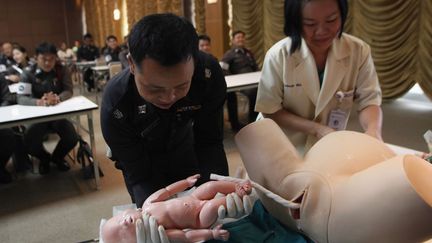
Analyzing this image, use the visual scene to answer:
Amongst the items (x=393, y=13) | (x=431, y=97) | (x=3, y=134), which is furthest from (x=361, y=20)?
(x=3, y=134)

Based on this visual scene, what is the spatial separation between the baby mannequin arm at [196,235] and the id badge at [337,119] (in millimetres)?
668

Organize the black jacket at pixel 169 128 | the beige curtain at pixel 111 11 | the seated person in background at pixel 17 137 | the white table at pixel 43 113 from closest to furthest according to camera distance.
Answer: the black jacket at pixel 169 128 < the white table at pixel 43 113 < the seated person in background at pixel 17 137 < the beige curtain at pixel 111 11

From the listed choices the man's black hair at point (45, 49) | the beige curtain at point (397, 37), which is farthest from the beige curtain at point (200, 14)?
the man's black hair at point (45, 49)

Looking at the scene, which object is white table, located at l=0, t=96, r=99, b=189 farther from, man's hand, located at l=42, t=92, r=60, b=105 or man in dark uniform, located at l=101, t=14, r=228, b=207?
man in dark uniform, located at l=101, t=14, r=228, b=207

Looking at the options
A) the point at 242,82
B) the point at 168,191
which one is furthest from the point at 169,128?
the point at 242,82

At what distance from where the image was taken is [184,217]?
875 mm

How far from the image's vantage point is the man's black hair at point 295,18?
111 centimetres

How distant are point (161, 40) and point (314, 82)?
668 mm

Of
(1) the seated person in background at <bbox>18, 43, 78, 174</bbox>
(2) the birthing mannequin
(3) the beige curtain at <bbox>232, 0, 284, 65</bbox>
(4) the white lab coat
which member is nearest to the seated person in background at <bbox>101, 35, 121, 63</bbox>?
(3) the beige curtain at <bbox>232, 0, 284, 65</bbox>

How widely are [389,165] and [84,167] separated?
2.93 metres

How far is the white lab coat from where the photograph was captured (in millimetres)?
1285

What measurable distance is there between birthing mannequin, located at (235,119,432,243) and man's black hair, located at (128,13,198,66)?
1.10 ft

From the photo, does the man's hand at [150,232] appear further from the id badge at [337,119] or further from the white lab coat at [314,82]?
the id badge at [337,119]

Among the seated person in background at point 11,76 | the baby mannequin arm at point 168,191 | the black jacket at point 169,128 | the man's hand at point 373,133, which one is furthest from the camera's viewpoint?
the seated person in background at point 11,76
